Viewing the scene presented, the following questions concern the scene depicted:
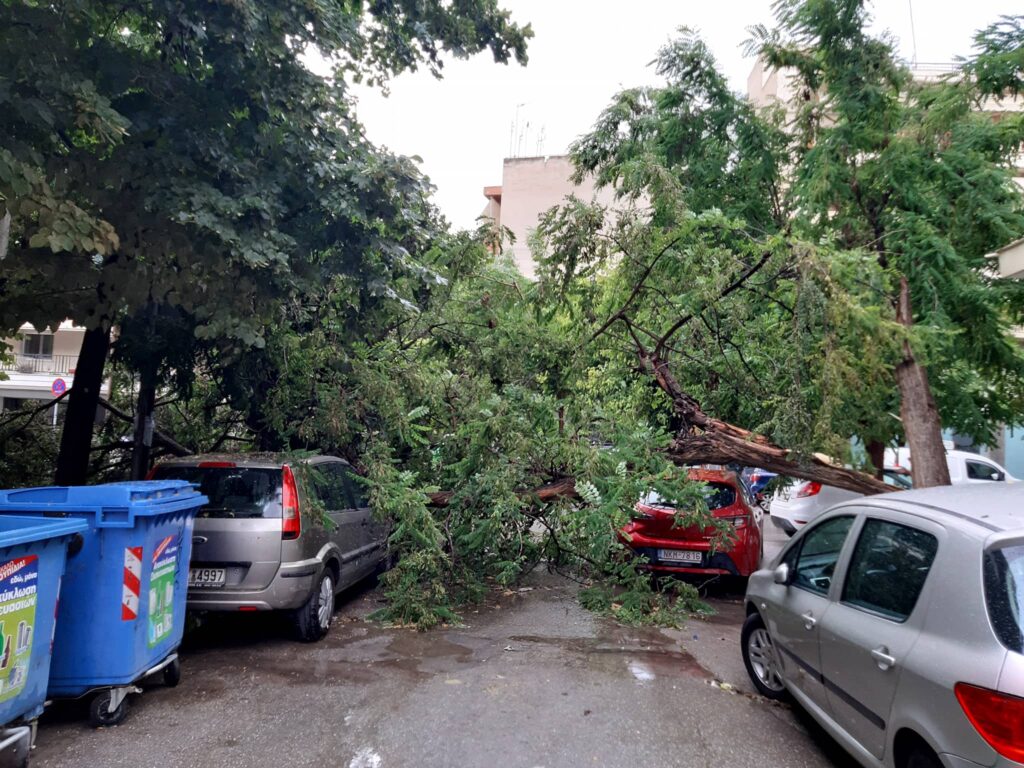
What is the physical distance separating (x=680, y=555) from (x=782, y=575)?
3.43 meters

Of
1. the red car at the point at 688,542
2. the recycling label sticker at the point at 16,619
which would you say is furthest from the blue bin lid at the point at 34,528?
the red car at the point at 688,542

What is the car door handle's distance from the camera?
3184mm

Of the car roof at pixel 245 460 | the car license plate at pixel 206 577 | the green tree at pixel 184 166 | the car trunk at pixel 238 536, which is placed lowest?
the car license plate at pixel 206 577

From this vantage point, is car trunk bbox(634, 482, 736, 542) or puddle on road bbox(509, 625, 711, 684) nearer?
puddle on road bbox(509, 625, 711, 684)

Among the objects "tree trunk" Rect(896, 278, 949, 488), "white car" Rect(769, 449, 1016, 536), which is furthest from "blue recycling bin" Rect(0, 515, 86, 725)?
"white car" Rect(769, 449, 1016, 536)

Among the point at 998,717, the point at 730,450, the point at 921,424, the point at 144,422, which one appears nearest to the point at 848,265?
the point at 921,424

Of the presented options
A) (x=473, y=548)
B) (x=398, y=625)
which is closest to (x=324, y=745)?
(x=398, y=625)

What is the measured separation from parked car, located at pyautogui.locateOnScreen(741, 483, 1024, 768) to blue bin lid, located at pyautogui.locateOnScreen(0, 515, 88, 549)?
4.12 m

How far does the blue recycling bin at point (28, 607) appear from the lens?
11.4ft

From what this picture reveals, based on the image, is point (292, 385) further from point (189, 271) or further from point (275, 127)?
point (275, 127)

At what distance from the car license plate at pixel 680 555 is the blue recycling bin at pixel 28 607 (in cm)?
583

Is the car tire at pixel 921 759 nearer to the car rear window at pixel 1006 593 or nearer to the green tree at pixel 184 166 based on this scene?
the car rear window at pixel 1006 593

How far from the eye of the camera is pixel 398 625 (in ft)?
22.4

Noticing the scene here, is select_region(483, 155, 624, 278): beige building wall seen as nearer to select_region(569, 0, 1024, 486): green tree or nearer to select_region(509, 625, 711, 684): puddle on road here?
select_region(569, 0, 1024, 486): green tree
